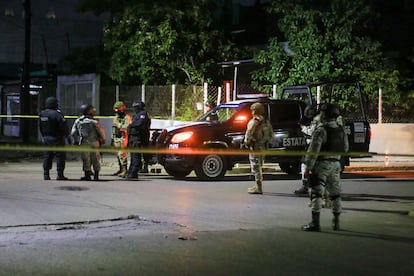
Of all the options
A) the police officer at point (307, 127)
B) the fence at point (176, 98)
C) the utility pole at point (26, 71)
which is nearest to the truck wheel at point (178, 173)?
the police officer at point (307, 127)

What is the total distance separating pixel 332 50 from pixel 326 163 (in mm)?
13206

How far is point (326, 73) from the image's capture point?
20.4 meters

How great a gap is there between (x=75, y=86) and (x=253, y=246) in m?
20.4

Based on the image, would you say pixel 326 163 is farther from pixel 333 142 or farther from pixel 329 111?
pixel 329 111

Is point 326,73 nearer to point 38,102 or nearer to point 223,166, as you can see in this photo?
point 223,166

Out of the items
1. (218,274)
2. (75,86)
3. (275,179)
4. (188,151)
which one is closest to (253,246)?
(218,274)

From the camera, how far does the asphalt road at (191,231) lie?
251 inches

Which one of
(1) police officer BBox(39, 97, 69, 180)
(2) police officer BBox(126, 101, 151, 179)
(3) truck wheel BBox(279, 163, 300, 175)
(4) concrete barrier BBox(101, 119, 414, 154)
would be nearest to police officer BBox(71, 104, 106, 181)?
(1) police officer BBox(39, 97, 69, 180)

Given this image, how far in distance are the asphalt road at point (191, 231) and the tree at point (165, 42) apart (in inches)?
435

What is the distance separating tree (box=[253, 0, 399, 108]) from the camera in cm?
2046

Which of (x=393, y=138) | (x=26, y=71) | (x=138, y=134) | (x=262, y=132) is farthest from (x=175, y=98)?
(x=262, y=132)

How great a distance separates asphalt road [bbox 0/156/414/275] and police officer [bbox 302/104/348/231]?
35 centimetres

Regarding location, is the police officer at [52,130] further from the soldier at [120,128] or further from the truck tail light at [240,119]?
the truck tail light at [240,119]

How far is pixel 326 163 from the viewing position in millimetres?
8414
